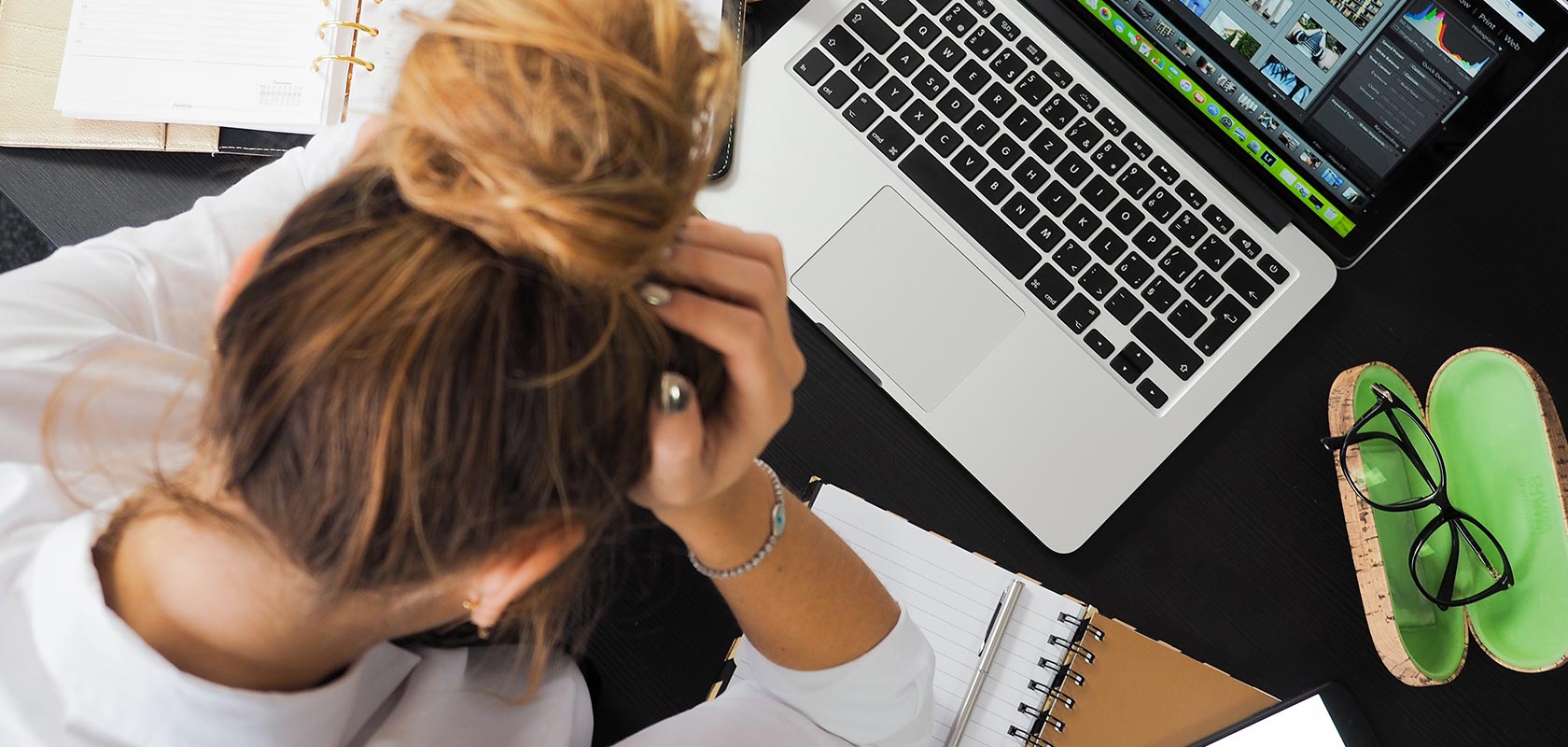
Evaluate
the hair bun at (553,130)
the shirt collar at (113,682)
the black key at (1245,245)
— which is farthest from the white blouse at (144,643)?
the black key at (1245,245)

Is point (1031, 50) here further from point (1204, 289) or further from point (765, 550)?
point (765, 550)

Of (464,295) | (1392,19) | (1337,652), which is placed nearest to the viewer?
(464,295)

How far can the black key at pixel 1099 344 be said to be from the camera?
2.40 feet

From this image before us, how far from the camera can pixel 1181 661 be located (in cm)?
68

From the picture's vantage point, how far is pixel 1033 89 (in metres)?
0.76

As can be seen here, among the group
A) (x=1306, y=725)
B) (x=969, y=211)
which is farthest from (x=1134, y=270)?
(x=1306, y=725)

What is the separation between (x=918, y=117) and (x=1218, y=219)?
245 millimetres

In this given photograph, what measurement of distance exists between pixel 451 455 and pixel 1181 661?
558 mm

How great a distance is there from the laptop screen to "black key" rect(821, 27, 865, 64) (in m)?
0.17

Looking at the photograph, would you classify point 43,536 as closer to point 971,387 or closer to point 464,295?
point 464,295

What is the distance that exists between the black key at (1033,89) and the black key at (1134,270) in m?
0.14

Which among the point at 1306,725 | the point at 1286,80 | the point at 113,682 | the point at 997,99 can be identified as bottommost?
the point at 113,682

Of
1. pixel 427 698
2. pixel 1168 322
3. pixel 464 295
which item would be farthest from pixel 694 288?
pixel 1168 322

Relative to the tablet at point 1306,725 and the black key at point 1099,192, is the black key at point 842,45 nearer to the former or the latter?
the black key at point 1099,192
